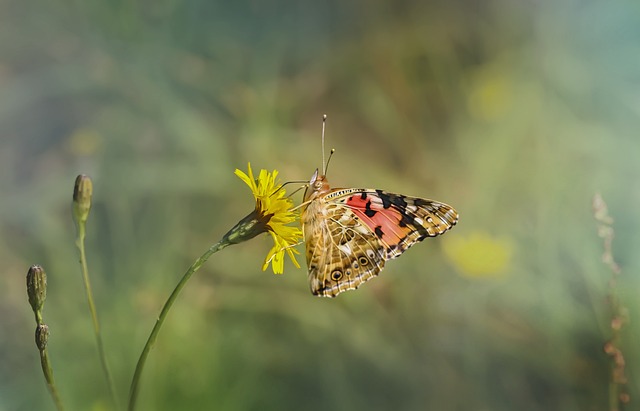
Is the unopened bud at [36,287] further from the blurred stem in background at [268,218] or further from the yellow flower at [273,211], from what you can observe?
the yellow flower at [273,211]

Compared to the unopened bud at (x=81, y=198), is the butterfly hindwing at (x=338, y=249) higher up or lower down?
higher up

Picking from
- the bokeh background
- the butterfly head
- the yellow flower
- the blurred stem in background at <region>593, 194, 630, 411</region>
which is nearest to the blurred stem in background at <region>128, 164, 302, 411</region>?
the yellow flower

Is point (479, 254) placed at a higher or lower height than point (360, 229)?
higher

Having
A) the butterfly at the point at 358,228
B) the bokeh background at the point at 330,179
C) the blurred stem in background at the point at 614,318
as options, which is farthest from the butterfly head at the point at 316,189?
the blurred stem in background at the point at 614,318

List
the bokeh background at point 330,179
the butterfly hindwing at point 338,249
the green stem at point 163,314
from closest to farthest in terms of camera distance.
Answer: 1. the green stem at point 163,314
2. the butterfly hindwing at point 338,249
3. the bokeh background at point 330,179

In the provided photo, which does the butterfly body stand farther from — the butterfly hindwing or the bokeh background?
Answer: the bokeh background

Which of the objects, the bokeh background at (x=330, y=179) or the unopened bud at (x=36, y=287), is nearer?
the unopened bud at (x=36, y=287)

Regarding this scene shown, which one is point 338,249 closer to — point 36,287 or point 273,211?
point 273,211

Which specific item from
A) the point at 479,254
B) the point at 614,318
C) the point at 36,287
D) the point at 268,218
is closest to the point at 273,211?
the point at 268,218
